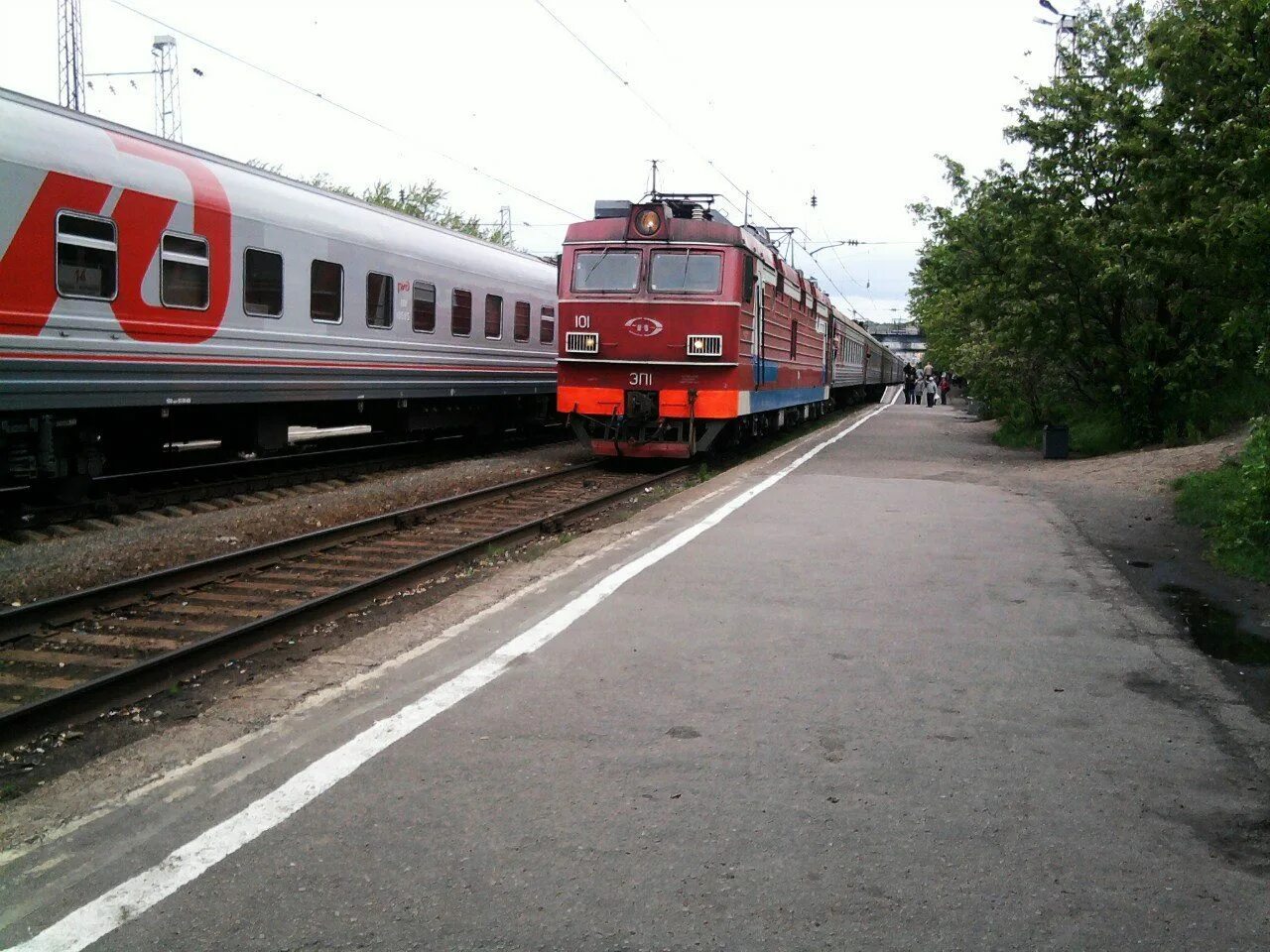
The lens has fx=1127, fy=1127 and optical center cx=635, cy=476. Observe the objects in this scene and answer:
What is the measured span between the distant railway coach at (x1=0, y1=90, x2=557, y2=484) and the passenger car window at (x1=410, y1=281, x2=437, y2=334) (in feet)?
0.10

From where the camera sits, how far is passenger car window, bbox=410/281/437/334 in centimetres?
1619

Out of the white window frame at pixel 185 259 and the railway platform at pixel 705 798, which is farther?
the white window frame at pixel 185 259

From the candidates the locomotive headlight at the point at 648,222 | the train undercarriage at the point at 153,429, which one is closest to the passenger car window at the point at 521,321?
the train undercarriage at the point at 153,429

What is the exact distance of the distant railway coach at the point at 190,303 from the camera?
9.73m

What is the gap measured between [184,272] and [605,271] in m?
5.91

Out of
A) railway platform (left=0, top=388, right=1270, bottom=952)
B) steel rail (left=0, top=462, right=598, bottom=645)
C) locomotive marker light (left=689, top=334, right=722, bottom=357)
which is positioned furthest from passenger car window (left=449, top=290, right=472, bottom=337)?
railway platform (left=0, top=388, right=1270, bottom=952)

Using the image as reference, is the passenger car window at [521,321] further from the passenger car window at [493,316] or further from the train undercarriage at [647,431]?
the train undercarriage at [647,431]

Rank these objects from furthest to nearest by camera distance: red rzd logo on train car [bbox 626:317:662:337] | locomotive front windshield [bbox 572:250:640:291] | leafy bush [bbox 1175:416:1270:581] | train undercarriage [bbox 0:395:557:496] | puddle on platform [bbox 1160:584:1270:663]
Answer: locomotive front windshield [bbox 572:250:640:291] < red rzd logo on train car [bbox 626:317:662:337] < train undercarriage [bbox 0:395:557:496] < leafy bush [bbox 1175:416:1270:581] < puddle on platform [bbox 1160:584:1270:663]

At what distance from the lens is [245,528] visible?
10188mm

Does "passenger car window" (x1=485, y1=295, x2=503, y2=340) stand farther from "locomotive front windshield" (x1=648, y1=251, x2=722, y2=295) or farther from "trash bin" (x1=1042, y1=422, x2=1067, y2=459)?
"trash bin" (x1=1042, y1=422, x2=1067, y2=459)

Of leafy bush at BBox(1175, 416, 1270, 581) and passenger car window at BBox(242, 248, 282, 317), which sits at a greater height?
passenger car window at BBox(242, 248, 282, 317)

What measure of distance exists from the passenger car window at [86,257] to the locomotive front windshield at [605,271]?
6620 millimetres

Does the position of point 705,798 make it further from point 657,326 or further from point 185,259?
point 657,326

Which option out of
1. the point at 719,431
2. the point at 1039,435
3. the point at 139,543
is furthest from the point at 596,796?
the point at 1039,435
